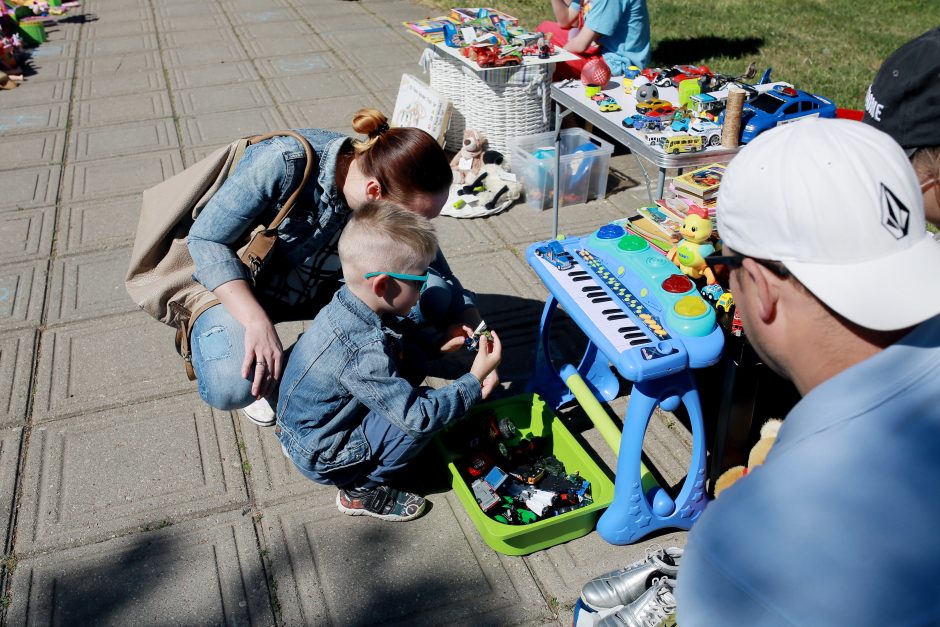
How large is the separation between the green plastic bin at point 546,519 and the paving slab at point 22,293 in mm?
2280

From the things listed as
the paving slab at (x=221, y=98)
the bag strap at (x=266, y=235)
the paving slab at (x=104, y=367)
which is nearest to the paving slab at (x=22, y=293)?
the paving slab at (x=104, y=367)

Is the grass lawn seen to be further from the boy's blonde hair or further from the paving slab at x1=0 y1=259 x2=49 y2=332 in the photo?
the paving slab at x1=0 y1=259 x2=49 y2=332

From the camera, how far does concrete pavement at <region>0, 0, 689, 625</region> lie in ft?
7.89

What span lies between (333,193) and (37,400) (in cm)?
160

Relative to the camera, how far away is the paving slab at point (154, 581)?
7.72 ft

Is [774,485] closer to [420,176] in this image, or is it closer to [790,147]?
[790,147]

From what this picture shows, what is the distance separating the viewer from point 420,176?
257cm

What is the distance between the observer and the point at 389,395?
2.34 meters

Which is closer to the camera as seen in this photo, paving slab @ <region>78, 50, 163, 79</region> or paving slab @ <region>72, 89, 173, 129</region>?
paving slab @ <region>72, 89, 173, 129</region>

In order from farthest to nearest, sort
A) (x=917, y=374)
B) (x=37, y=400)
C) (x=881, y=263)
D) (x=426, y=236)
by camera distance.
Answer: (x=37, y=400)
(x=426, y=236)
(x=881, y=263)
(x=917, y=374)

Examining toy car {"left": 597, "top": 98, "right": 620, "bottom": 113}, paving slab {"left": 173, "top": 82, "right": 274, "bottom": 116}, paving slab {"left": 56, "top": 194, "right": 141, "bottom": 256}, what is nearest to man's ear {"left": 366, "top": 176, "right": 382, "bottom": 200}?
toy car {"left": 597, "top": 98, "right": 620, "bottom": 113}

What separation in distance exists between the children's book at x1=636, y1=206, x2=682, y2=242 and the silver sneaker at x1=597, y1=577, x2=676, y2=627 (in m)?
1.21

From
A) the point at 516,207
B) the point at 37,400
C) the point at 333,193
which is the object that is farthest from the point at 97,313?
the point at 516,207

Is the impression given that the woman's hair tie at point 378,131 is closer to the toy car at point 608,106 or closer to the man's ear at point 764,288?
the toy car at point 608,106
